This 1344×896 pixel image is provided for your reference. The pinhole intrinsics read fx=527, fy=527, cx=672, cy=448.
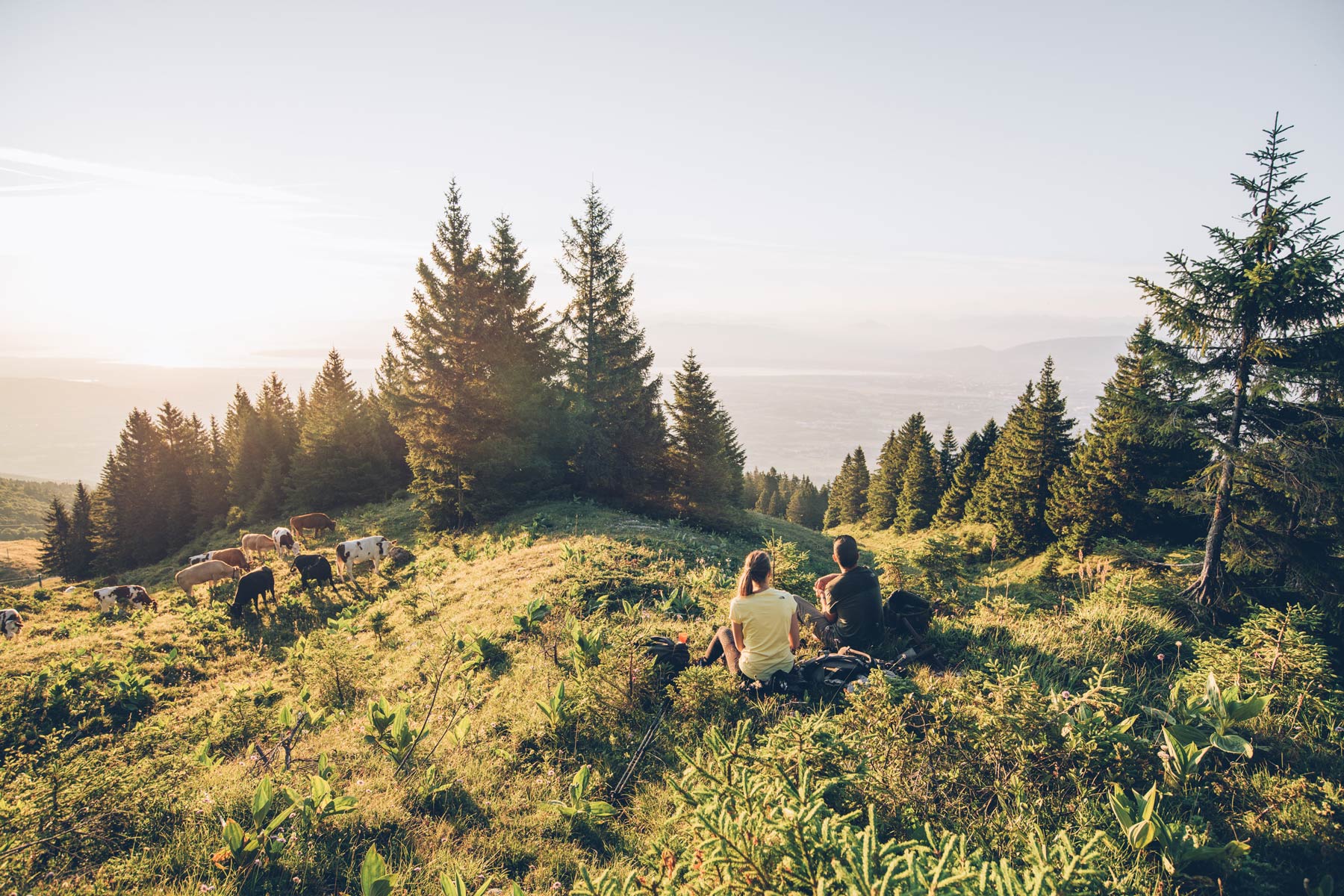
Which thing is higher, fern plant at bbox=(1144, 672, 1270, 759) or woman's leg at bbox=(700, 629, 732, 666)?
fern plant at bbox=(1144, 672, 1270, 759)

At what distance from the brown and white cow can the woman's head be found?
61.5 feet

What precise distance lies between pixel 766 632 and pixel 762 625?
0.10 metres

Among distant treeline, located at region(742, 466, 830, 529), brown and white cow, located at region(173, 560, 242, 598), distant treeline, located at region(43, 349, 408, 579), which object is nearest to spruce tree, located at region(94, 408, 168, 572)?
distant treeline, located at region(43, 349, 408, 579)

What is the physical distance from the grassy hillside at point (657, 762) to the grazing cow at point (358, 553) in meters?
5.87

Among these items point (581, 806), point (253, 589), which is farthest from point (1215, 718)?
point (253, 589)

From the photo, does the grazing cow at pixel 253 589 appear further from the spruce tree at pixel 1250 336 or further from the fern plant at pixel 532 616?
the spruce tree at pixel 1250 336

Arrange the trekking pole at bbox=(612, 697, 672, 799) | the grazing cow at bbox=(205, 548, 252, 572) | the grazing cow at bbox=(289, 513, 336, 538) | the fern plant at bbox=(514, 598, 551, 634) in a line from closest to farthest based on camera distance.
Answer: the trekking pole at bbox=(612, 697, 672, 799), the fern plant at bbox=(514, 598, 551, 634), the grazing cow at bbox=(205, 548, 252, 572), the grazing cow at bbox=(289, 513, 336, 538)

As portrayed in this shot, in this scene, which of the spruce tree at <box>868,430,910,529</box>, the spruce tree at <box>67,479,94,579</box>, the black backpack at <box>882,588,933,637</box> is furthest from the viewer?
the spruce tree at <box>868,430,910,529</box>

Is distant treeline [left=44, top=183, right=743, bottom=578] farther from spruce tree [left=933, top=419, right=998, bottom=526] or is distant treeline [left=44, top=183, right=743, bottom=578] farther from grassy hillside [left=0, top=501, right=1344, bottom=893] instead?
spruce tree [left=933, top=419, right=998, bottom=526]

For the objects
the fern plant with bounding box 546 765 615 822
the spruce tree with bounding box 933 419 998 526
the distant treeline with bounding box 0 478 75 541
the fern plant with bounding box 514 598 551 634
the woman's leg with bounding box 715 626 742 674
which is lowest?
the distant treeline with bounding box 0 478 75 541

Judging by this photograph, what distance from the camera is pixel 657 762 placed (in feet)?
17.9

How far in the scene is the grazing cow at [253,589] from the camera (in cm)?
1309

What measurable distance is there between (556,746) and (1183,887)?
5.26m

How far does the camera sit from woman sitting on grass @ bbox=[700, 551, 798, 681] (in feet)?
20.1
